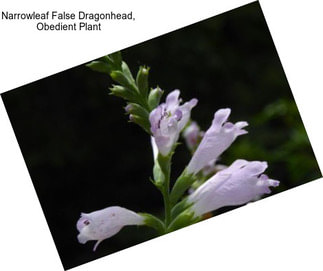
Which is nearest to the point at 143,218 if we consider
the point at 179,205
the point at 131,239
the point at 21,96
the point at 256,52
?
the point at 179,205

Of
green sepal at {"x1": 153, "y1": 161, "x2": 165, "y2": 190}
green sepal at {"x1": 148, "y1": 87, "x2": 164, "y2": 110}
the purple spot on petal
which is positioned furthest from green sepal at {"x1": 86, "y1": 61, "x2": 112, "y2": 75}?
green sepal at {"x1": 153, "y1": 161, "x2": 165, "y2": 190}

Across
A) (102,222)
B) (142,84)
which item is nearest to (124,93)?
(142,84)

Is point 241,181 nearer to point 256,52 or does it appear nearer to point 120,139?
point 120,139

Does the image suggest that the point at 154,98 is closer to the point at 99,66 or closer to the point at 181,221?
the point at 99,66

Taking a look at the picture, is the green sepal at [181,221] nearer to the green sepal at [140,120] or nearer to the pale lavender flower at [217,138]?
the pale lavender flower at [217,138]

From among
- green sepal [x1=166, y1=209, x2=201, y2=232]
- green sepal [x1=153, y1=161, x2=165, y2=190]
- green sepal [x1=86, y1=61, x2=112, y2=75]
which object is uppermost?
green sepal [x1=86, y1=61, x2=112, y2=75]

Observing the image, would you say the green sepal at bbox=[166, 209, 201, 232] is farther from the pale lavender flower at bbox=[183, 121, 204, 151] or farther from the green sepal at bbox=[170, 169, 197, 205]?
the pale lavender flower at bbox=[183, 121, 204, 151]
